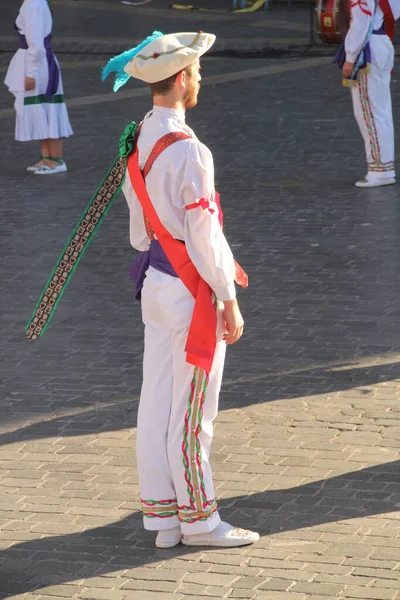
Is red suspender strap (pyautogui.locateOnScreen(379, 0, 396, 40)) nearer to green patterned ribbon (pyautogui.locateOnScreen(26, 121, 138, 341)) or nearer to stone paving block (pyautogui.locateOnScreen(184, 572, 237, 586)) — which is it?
green patterned ribbon (pyautogui.locateOnScreen(26, 121, 138, 341))

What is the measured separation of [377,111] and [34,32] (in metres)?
3.19

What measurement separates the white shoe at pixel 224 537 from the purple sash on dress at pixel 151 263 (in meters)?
0.99

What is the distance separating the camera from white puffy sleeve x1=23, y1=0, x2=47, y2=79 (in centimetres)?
1116

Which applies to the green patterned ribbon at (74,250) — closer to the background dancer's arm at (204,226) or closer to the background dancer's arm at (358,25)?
the background dancer's arm at (204,226)

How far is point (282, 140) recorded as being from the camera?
1329 cm

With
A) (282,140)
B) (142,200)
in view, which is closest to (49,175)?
(282,140)

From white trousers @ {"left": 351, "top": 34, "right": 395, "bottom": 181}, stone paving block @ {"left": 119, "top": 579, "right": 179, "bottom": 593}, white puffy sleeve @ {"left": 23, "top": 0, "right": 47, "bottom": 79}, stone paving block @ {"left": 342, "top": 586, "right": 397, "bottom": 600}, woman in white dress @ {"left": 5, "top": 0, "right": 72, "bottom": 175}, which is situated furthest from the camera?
woman in white dress @ {"left": 5, "top": 0, "right": 72, "bottom": 175}

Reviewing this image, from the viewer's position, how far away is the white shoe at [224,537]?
4.88 meters

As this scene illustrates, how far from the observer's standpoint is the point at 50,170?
12.2 m

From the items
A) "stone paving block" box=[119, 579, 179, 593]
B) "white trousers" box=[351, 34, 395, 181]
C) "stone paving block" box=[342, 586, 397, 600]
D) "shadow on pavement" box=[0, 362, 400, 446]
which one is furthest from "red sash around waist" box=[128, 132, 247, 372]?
"white trousers" box=[351, 34, 395, 181]

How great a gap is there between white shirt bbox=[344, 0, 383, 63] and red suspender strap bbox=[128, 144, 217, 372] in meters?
6.35

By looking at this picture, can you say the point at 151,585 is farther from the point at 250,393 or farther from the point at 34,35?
the point at 34,35

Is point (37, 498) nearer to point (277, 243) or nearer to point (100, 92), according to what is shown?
point (277, 243)

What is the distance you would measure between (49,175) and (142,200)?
302 inches
